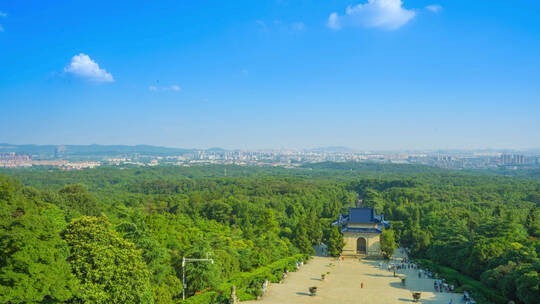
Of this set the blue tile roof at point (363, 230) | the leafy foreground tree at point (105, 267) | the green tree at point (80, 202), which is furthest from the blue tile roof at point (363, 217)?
the leafy foreground tree at point (105, 267)

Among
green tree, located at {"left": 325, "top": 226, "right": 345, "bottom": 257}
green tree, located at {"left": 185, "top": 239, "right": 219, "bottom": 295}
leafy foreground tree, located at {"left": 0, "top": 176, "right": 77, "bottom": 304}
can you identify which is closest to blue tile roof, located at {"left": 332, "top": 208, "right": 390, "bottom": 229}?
green tree, located at {"left": 325, "top": 226, "right": 345, "bottom": 257}

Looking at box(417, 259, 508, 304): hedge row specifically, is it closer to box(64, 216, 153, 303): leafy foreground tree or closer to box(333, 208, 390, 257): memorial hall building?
box(333, 208, 390, 257): memorial hall building

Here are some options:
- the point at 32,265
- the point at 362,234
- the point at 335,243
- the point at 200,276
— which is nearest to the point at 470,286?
the point at 335,243

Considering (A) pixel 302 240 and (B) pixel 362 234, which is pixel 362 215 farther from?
(A) pixel 302 240

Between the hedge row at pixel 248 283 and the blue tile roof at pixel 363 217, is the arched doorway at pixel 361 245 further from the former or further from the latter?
the hedge row at pixel 248 283

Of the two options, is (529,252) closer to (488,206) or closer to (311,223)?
(311,223)

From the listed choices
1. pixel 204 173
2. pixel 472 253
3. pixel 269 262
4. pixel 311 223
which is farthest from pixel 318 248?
pixel 204 173
